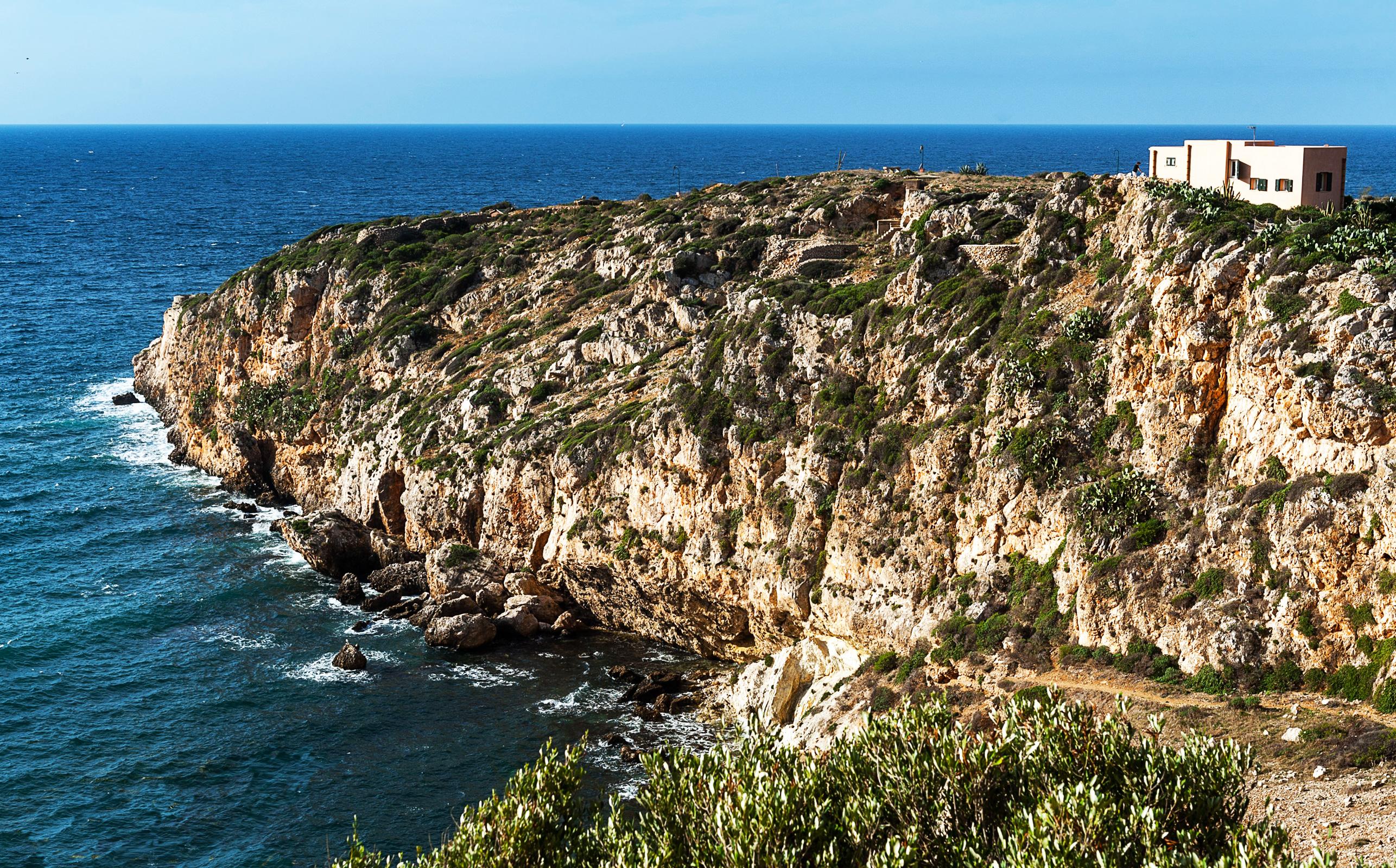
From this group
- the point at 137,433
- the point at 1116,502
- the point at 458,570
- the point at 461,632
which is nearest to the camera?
the point at 1116,502

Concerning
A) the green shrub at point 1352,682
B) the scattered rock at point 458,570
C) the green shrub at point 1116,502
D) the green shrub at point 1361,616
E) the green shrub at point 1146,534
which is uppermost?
the green shrub at point 1116,502

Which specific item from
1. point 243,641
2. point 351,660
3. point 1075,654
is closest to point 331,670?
point 351,660

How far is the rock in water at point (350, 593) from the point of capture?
69.8 metres

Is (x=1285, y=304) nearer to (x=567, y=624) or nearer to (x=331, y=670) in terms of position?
(x=567, y=624)

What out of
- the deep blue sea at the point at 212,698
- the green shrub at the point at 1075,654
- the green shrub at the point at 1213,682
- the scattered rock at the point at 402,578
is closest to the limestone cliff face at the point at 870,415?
the green shrub at the point at 1075,654

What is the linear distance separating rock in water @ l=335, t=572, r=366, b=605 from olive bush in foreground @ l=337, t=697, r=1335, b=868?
42.0 metres

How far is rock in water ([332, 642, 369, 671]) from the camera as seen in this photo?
6097 cm

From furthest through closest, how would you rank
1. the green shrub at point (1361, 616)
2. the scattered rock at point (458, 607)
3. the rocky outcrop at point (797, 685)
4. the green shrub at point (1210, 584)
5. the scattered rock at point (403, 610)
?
1. the scattered rock at point (403, 610)
2. the scattered rock at point (458, 607)
3. the rocky outcrop at point (797, 685)
4. the green shrub at point (1210, 584)
5. the green shrub at point (1361, 616)

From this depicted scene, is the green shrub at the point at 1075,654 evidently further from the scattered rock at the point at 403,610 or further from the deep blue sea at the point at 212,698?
the scattered rock at the point at 403,610

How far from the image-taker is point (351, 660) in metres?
61.1

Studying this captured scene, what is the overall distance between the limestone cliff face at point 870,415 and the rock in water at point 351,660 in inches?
424

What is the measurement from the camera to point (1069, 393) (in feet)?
169

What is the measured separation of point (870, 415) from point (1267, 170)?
21771 mm

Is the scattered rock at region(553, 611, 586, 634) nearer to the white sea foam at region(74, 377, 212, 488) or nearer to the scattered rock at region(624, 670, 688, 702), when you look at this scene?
the scattered rock at region(624, 670, 688, 702)
